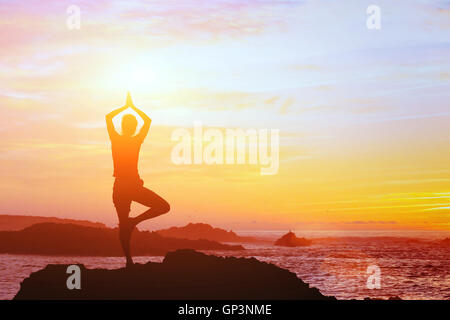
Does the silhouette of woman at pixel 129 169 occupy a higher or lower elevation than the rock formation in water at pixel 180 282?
higher

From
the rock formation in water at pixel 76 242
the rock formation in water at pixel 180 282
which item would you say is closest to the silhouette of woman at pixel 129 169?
the rock formation in water at pixel 180 282

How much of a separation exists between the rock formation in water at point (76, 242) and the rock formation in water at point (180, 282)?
390ft

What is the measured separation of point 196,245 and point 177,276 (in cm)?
14752

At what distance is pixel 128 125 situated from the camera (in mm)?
12477

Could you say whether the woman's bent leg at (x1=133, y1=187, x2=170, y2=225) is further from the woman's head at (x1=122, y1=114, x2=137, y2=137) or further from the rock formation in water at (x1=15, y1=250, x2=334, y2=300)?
the rock formation in water at (x1=15, y1=250, x2=334, y2=300)

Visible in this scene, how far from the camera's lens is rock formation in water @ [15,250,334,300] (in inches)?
499

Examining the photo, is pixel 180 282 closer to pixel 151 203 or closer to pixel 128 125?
pixel 151 203

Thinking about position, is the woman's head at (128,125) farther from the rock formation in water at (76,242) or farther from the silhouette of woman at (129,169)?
the rock formation in water at (76,242)

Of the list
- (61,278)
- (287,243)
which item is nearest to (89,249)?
(287,243)

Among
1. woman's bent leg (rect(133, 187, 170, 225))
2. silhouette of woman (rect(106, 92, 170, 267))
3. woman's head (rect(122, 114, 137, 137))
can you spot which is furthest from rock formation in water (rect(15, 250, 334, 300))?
woman's head (rect(122, 114, 137, 137))

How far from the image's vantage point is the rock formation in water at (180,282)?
12680mm

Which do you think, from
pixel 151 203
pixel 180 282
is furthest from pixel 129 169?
pixel 180 282

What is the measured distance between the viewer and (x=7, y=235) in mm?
150000
